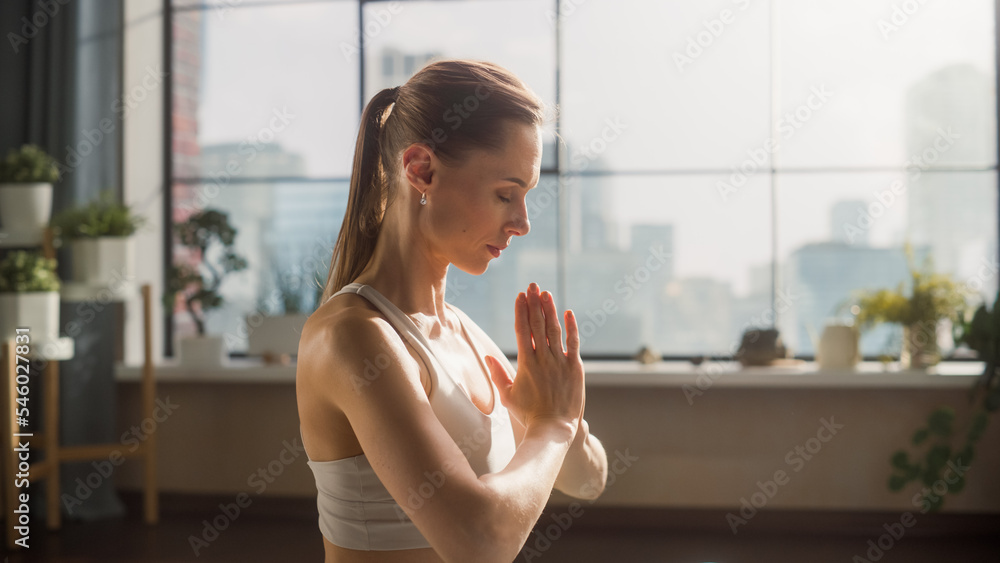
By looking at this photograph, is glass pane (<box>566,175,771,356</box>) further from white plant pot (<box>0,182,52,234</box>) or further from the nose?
the nose

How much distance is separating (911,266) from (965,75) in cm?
93

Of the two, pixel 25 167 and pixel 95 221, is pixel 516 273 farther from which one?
pixel 25 167

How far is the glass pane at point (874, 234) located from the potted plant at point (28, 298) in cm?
311

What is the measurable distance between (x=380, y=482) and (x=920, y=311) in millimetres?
2865

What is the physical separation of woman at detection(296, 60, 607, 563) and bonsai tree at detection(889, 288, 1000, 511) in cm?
254

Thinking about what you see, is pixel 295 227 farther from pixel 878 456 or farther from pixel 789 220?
pixel 878 456

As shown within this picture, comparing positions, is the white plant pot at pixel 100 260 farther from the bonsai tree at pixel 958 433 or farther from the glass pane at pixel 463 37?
the bonsai tree at pixel 958 433

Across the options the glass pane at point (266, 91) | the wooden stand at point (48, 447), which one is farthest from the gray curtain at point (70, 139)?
the glass pane at point (266, 91)

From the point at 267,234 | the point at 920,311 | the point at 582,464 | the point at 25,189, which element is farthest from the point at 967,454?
the point at 25,189

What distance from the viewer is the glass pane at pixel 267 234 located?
3.89 meters

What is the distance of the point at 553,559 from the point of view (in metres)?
3.03

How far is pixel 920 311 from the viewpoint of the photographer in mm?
3164

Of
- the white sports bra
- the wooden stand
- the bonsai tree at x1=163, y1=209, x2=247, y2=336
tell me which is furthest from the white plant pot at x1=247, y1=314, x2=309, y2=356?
the white sports bra

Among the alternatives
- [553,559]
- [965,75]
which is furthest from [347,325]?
[965,75]
